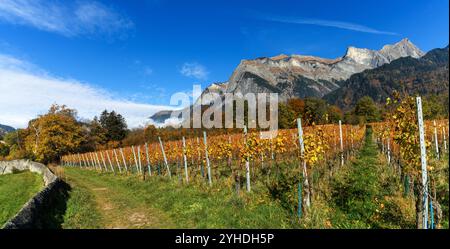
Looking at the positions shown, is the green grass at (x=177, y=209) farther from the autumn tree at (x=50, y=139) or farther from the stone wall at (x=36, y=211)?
the autumn tree at (x=50, y=139)

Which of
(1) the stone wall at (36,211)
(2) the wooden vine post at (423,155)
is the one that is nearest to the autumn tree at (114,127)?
(1) the stone wall at (36,211)

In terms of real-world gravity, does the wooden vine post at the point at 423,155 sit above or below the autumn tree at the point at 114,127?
below

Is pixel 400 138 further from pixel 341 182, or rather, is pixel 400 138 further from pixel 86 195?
pixel 86 195

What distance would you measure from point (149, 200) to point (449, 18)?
10.5m

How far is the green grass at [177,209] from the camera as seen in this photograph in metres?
7.72

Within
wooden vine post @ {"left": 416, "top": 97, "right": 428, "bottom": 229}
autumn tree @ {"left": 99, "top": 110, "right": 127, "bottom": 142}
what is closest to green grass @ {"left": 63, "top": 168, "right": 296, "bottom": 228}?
wooden vine post @ {"left": 416, "top": 97, "right": 428, "bottom": 229}

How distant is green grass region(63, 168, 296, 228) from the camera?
7.72 metres

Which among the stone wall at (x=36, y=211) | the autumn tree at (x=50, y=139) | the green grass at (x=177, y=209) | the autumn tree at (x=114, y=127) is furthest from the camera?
the autumn tree at (x=114, y=127)

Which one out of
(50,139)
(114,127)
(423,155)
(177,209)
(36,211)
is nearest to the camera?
(423,155)

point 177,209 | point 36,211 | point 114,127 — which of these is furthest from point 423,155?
point 114,127

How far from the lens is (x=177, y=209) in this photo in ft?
31.3

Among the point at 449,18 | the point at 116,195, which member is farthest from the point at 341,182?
the point at 116,195

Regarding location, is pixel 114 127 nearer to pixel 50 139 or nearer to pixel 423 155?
pixel 50 139

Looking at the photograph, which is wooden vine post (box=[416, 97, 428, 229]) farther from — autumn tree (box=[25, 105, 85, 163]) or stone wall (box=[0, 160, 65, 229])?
autumn tree (box=[25, 105, 85, 163])
